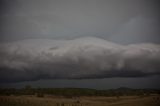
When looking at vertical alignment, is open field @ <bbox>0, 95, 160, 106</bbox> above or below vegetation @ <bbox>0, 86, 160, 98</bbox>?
below

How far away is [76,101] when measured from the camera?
4250 mm

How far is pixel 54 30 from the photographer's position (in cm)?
445

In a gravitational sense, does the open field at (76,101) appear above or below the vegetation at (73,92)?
below

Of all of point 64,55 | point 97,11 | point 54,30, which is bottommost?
point 64,55

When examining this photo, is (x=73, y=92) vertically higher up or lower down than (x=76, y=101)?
higher up

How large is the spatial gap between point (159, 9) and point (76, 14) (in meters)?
1.39

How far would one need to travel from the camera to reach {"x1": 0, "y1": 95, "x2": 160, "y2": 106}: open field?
423 centimetres

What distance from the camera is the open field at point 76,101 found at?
13.9 ft

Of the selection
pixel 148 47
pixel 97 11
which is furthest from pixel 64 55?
pixel 148 47

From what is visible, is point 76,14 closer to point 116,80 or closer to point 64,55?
point 64,55

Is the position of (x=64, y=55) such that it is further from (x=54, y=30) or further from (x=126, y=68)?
(x=126, y=68)

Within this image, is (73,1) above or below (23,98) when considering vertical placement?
above

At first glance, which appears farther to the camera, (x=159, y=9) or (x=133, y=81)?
(x=159, y=9)

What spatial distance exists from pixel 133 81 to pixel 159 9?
1302 mm
